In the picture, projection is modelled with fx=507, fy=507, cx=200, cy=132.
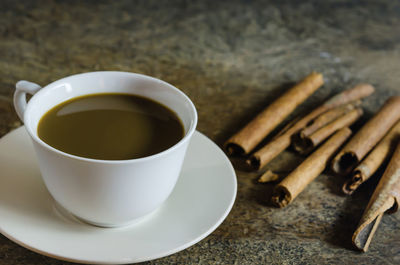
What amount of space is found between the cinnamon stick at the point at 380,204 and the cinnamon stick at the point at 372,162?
0.11ft

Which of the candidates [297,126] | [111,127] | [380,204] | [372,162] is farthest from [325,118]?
[111,127]

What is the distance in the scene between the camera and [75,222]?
915 mm

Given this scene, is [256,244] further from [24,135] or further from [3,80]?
[3,80]

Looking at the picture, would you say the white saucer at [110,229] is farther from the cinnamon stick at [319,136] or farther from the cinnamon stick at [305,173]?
the cinnamon stick at [319,136]

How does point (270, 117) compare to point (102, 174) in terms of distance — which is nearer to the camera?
point (102, 174)

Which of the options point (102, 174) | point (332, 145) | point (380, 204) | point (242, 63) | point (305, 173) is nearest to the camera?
point (102, 174)

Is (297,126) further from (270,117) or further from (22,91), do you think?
(22,91)

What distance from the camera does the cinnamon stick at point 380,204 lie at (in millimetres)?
1020

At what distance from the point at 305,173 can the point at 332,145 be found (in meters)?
0.15

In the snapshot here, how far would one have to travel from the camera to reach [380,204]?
1068 mm

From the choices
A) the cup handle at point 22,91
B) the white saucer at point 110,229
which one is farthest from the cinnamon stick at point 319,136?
the cup handle at point 22,91

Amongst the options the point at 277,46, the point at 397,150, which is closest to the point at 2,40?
the point at 277,46

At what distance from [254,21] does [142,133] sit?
4.17ft

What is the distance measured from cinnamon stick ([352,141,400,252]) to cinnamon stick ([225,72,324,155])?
1.04ft
